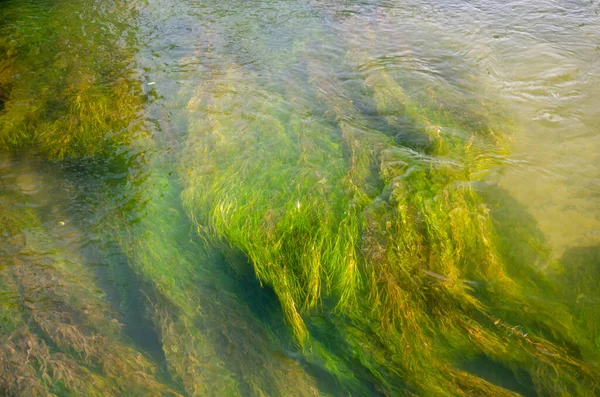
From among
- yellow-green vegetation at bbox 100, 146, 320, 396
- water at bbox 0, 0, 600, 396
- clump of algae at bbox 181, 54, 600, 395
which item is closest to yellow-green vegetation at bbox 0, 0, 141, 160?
water at bbox 0, 0, 600, 396

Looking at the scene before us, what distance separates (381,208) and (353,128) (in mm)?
1156

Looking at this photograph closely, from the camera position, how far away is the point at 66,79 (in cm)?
467

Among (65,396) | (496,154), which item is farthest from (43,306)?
(496,154)

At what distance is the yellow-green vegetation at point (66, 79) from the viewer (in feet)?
12.8

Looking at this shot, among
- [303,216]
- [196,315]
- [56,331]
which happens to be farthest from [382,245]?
[56,331]

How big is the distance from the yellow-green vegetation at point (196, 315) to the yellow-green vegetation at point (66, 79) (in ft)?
3.76

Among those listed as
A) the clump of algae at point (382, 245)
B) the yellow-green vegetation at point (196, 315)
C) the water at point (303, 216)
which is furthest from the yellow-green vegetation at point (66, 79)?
the yellow-green vegetation at point (196, 315)

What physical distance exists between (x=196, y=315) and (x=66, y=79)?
366 centimetres

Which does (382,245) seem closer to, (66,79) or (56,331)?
(56,331)

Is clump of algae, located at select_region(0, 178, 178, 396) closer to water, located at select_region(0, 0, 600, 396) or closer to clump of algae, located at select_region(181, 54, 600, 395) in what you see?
water, located at select_region(0, 0, 600, 396)

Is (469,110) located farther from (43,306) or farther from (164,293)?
(43,306)

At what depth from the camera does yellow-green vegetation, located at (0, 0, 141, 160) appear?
3.90 m

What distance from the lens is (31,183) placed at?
346 centimetres

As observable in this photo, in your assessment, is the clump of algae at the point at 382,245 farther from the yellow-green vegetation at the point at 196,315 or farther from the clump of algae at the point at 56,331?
the clump of algae at the point at 56,331
